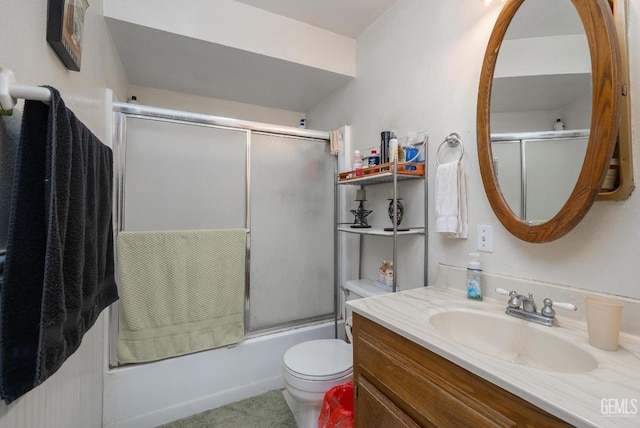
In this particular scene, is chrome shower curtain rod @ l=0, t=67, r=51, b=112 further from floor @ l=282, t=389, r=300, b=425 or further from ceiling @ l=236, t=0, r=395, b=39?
floor @ l=282, t=389, r=300, b=425

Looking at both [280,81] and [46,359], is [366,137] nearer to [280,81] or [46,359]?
[280,81]

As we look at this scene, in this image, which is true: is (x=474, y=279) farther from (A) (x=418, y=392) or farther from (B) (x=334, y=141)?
(B) (x=334, y=141)

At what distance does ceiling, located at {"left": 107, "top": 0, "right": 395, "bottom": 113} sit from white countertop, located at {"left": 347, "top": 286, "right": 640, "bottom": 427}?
1.77 meters

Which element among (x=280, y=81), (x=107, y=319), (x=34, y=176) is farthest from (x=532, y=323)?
(x=280, y=81)

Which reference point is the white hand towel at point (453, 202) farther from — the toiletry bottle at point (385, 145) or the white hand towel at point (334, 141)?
the white hand towel at point (334, 141)

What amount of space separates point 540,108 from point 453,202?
46 centimetres

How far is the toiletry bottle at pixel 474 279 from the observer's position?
1.11 metres

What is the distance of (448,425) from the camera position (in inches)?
27.1

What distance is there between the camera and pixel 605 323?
2.33ft

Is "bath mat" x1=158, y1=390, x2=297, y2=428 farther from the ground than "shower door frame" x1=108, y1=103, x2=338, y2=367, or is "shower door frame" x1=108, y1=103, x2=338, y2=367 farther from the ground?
"shower door frame" x1=108, y1=103, x2=338, y2=367

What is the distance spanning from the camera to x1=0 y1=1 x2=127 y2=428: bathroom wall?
636mm

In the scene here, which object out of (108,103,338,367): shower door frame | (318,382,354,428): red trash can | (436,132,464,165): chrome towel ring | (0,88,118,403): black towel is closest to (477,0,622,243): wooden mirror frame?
(436,132,464,165): chrome towel ring

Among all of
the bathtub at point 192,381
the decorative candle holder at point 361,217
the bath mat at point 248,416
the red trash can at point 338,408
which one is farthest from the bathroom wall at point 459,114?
the bath mat at point 248,416

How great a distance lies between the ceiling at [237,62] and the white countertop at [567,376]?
177cm
